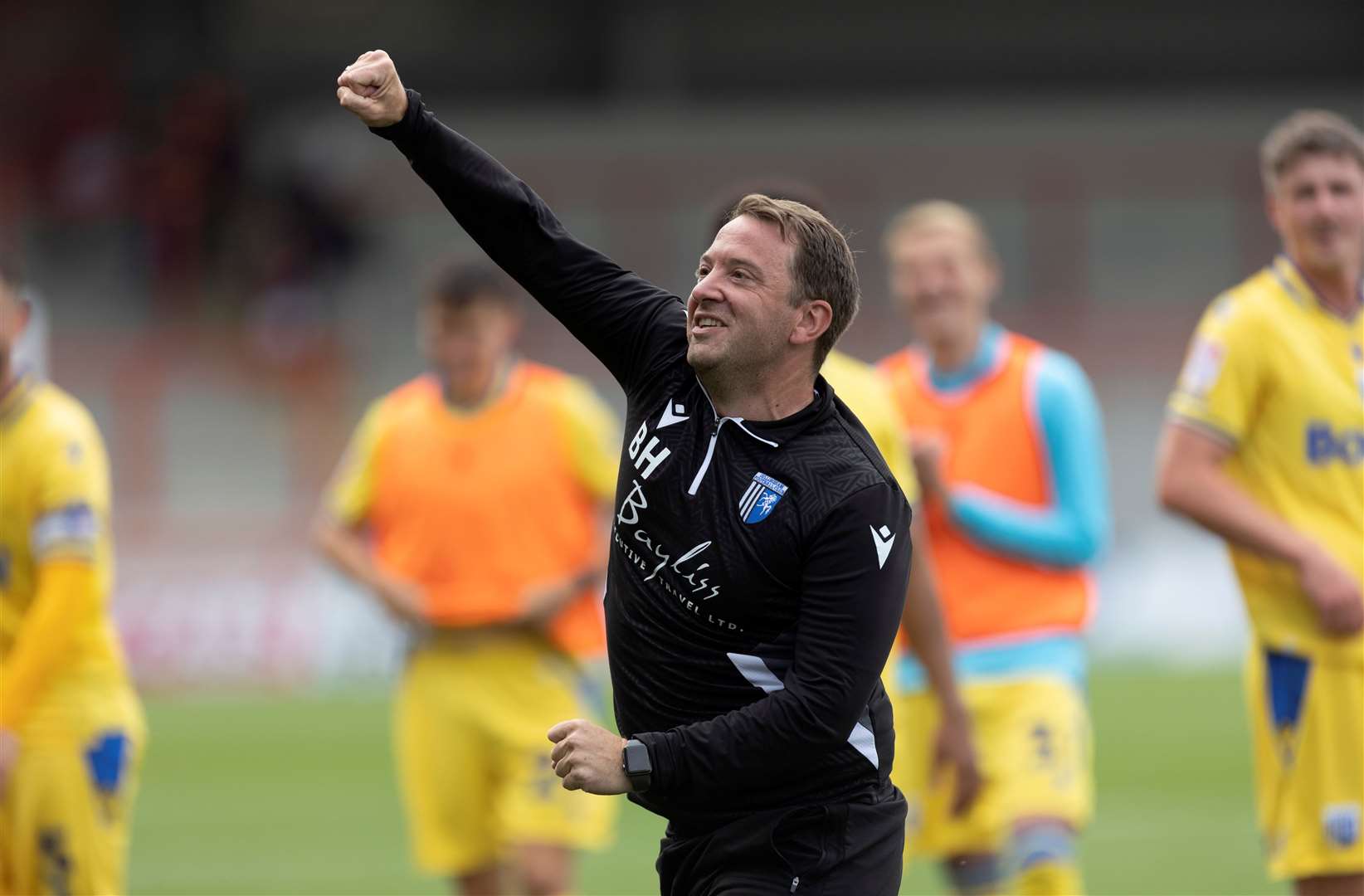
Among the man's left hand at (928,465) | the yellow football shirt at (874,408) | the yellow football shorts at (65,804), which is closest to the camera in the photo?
the yellow football shirt at (874,408)

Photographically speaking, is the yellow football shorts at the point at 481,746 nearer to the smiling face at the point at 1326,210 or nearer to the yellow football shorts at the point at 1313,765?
the yellow football shorts at the point at 1313,765

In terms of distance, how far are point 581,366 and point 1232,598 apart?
333 inches

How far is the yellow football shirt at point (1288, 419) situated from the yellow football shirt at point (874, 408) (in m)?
0.80

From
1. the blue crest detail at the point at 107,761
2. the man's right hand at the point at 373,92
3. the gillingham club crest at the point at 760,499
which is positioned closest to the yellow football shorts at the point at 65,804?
the blue crest detail at the point at 107,761

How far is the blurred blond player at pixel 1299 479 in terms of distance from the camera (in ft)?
18.4

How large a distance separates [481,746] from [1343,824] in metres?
3.16

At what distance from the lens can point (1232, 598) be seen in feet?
68.5

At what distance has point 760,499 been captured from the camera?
13.8 feet

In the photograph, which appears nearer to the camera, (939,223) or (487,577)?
(939,223)

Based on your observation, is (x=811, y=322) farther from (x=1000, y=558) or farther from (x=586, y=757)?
(x=1000, y=558)

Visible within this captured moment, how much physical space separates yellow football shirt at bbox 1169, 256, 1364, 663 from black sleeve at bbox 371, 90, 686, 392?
6.38 ft

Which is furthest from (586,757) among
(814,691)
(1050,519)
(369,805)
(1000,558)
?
(369,805)

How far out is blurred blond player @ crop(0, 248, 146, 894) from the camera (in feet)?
19.3

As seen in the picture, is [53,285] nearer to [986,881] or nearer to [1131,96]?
[1131,96]
